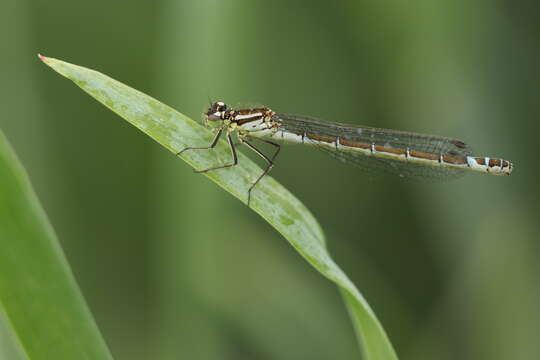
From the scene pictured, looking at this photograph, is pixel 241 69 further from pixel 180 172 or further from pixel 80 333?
pixel 80 333

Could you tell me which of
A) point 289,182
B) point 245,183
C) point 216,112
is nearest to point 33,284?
point 245,183

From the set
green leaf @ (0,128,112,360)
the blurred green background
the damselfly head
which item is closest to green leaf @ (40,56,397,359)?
green leaf @ (0,128,112,360)

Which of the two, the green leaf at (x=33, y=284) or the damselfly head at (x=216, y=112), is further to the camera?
the damselfly head at (x=216, y=112)

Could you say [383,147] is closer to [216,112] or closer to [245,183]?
[216,112]

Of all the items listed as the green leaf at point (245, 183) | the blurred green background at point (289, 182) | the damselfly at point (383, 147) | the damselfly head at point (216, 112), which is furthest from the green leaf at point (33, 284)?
the damselfly at point (383, 147)

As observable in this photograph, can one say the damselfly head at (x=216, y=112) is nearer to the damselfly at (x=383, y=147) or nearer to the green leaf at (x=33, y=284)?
the damselfly at (x=383, y=147)

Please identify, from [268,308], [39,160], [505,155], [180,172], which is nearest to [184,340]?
[268,308]

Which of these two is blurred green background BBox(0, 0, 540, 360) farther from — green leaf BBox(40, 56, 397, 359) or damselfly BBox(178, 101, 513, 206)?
green leaf BBox(40, 56, 397, 359)
